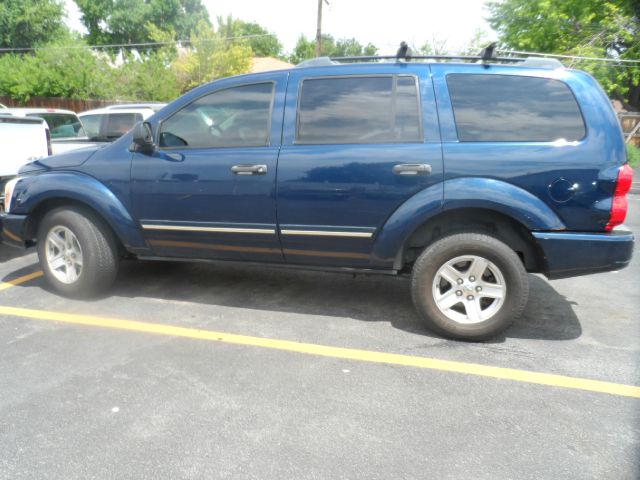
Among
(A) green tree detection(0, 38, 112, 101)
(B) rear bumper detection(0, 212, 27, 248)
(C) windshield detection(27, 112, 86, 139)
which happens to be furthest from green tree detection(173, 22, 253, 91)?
(B) rear bumper detection(0, 212, 27, 248)

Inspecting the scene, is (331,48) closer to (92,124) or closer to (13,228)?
(92,124)

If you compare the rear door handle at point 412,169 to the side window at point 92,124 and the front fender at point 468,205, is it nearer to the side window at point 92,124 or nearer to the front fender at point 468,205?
the front fender at point 468,205

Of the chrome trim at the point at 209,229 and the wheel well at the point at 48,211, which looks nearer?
the chrome trim at the point at 209,229

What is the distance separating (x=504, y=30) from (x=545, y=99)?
28650 millimetres

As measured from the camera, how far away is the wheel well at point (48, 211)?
4.22m

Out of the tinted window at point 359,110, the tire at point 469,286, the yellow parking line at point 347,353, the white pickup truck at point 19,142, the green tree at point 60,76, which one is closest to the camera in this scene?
the yellow parking line at point 347,353

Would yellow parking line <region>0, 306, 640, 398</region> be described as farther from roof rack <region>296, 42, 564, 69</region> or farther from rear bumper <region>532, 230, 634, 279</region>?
roof rack <region>296, 42, 564, 69</region>

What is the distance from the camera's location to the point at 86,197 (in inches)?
160

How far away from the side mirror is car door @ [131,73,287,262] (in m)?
0.07

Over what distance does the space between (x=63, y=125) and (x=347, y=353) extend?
834 cm

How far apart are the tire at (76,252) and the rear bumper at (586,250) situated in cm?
339

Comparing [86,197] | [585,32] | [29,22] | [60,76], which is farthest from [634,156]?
[29,22]

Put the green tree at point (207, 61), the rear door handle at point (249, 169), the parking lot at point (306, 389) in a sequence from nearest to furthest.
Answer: the parking lot at point (306, 389) < the rear door handle at point (249, 169) < the green tree at point (207, 61)

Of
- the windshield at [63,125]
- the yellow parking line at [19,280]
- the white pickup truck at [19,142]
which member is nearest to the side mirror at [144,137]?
the yellow parking line at [19,280]
